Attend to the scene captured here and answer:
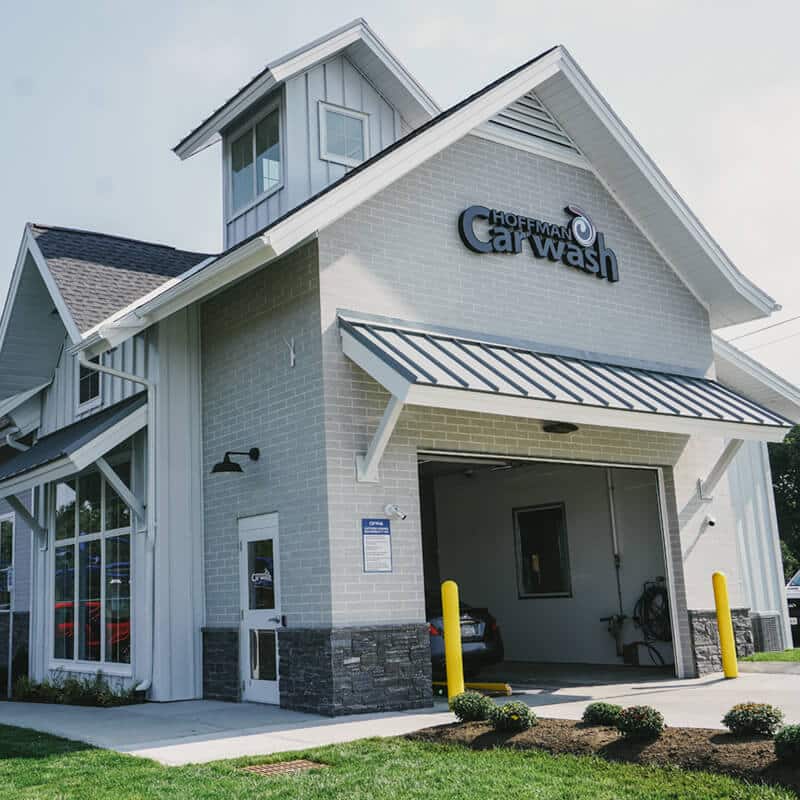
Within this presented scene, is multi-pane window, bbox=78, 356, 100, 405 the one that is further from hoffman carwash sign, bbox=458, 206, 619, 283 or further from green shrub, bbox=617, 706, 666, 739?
green shrub, bbox=617, 706, 666, 739

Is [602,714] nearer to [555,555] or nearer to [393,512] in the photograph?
[393,512]

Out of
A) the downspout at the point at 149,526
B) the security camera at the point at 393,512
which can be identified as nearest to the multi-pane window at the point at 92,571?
the downspout at the point at 149,526

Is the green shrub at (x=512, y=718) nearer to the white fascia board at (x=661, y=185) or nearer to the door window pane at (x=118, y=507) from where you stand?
the door window pane at (x=118, y=507)

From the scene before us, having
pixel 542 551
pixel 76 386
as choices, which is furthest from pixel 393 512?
pixel 76 386

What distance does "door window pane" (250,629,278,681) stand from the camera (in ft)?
37.4

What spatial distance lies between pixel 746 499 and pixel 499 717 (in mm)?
10690

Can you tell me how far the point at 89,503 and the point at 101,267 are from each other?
3.61 meters

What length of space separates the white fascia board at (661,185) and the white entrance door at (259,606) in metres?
7.05

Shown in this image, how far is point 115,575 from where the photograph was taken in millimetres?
13422

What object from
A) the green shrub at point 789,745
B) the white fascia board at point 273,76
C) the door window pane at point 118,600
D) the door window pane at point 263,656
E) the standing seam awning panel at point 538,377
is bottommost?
the green shrub at point 789,745

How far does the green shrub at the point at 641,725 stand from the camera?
685 cm

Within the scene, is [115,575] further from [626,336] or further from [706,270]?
[706,270]

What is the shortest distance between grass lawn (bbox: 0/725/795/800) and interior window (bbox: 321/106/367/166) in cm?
890

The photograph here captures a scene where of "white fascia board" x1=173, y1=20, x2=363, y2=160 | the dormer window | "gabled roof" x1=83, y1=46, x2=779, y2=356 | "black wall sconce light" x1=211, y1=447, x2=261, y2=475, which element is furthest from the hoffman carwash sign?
"black wall sconce light" x1=211, y1=447, x2=261, y2=475
